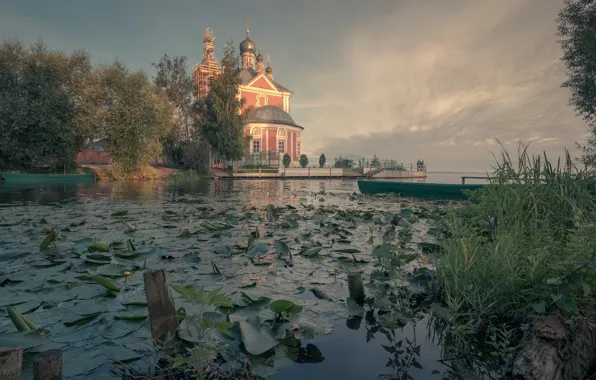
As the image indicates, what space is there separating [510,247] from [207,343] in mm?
2818

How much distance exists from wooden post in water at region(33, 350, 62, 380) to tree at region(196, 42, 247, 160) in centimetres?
3645

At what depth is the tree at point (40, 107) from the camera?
80.3 ft

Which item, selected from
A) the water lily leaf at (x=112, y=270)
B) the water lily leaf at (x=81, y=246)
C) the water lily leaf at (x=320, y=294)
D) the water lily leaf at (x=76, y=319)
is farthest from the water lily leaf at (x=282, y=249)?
the water lily leaf at (x=81, y=246)

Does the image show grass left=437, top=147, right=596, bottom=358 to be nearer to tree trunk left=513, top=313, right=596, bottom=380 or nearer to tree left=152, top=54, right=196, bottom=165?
tree trunk left=513, top=313, right=596, bottom=380

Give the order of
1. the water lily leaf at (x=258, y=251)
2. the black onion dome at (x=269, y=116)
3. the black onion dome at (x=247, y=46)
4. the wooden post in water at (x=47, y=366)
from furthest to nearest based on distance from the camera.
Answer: the black onion dome at (x=247, y=46)
the black onion dome at (x=269, y=116)
the water lily leaf at (x=258, y=251)
the wooden post in water at (x=47, y=366)

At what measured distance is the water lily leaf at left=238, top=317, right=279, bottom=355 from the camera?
2154mm

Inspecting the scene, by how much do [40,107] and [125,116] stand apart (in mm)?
5775

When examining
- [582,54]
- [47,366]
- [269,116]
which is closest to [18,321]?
[47,366]

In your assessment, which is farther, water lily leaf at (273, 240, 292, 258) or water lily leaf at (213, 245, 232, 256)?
water lily leaf at (213, 245, 232, 256)

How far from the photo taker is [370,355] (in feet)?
7.87

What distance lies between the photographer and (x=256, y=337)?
227cm

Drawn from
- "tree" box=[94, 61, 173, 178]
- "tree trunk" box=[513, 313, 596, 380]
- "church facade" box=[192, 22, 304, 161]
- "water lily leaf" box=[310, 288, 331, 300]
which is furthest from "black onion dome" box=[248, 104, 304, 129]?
"tree trunk" box=[513, 313, 596, 380]

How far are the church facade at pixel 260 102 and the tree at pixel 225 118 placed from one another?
3469 millimetres

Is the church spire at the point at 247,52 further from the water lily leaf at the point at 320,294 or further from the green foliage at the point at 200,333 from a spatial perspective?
the green foliage at the point at 200,333
